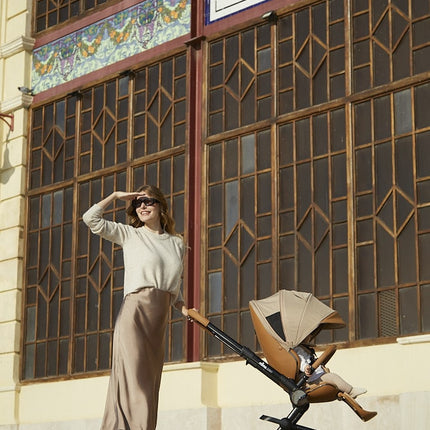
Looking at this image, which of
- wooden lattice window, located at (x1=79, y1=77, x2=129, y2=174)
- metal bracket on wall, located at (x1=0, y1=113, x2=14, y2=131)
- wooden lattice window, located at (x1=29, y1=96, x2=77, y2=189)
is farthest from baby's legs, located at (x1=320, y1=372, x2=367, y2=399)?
metal bracket on wall, located at (x1=0, y1=113, x2=14, y2=131)

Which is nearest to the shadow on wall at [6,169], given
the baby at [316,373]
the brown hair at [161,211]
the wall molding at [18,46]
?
the wall molding at [18,46]

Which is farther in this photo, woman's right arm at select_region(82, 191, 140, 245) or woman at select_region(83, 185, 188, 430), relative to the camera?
woman's right arm at select_region(82, 191, 140, 245)

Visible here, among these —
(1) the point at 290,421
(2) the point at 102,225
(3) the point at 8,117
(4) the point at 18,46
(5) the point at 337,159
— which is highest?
(4) the point at 18,46

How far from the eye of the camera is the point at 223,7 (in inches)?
530

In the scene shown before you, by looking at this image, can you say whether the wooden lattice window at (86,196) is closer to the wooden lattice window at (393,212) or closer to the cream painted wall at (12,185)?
the cream painted wall at (12,185)

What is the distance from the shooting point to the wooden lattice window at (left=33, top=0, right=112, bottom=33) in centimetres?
1545

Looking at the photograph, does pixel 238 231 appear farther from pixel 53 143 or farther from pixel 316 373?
pixel 316 373

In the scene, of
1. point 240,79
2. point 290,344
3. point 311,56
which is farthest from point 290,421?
point 240,79

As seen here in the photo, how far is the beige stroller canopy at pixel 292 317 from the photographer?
7.09 m

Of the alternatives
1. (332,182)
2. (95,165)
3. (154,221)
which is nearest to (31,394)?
(95,165)

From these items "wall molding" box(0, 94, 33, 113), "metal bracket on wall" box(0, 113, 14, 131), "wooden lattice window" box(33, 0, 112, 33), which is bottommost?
"metal bracket on wall" box(0, 113, 14, 131)

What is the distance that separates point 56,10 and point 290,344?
32.8 ft

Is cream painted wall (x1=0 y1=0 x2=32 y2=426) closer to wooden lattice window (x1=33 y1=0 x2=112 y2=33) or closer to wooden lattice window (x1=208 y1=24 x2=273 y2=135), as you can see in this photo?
wooden lattice window (x1=33 y1=0 x2=112 y2=33)

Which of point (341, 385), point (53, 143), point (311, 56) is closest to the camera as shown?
point (341, 385)
